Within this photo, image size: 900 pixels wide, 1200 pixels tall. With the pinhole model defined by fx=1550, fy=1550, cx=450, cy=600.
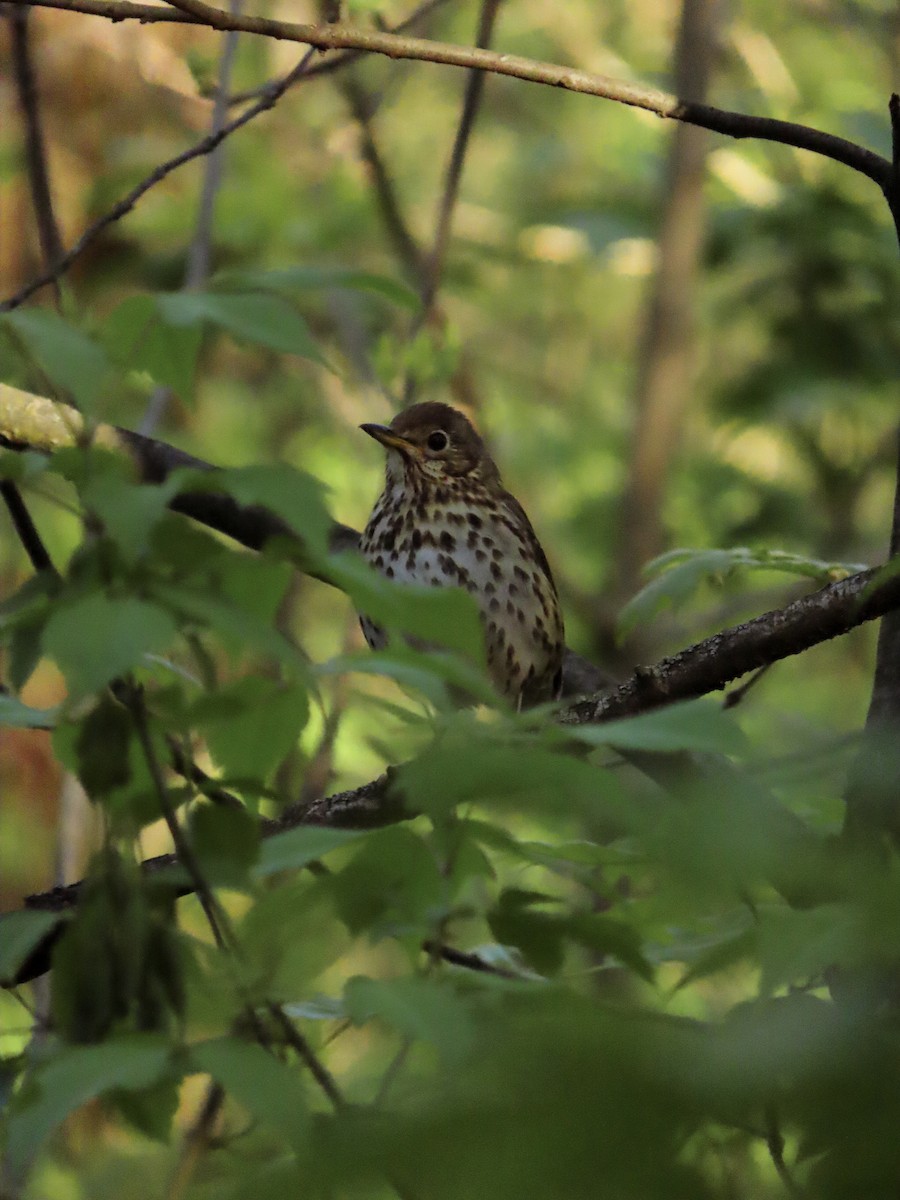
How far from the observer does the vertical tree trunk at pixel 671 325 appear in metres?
5.69

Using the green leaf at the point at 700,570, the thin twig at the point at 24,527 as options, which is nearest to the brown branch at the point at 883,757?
the green leaf at the point at 700,570

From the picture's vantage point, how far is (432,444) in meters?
4.50

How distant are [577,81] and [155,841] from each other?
471cm

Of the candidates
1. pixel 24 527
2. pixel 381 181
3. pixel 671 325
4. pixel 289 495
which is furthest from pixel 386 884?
pixel 671 325

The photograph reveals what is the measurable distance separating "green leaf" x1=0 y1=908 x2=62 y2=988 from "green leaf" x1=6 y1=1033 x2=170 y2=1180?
204mm

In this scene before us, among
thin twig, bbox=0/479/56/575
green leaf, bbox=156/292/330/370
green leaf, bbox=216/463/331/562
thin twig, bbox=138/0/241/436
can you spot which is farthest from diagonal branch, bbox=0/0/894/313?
thin twig, bbox=138/0/241/436

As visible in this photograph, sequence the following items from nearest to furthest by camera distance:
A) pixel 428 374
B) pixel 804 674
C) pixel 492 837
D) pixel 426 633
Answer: pixel 426 633
pixel 492 837
pixel 428 374
pixel 804 674

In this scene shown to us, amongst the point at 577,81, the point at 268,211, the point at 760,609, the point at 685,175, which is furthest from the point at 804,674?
the point at 577,81

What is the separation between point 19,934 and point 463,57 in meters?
1.17

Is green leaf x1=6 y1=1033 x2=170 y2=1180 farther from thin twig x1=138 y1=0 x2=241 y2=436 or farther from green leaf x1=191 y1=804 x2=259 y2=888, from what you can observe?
thin twig x1=138 y1=0 x2=241 y2=436

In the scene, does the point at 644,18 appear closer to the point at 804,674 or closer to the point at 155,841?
the point at 804,674

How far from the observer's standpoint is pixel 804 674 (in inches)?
322

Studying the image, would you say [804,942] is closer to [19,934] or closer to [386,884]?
[386,884]

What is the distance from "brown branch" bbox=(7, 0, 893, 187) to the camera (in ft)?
6.26
